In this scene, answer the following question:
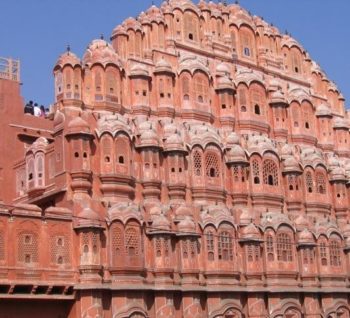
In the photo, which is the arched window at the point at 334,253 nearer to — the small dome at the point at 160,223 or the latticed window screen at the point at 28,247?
the small dome at the point at 160,223

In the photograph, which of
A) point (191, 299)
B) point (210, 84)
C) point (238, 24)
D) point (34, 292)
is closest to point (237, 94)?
point (210, 84)

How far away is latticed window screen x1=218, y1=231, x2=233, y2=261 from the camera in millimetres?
35812

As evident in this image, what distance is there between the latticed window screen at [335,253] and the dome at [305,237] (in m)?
2.02

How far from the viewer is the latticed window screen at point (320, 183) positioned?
41.9 meters

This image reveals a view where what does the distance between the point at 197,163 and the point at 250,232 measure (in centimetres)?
409

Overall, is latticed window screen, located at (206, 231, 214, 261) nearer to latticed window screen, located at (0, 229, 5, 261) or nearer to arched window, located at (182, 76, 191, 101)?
arched window, located at (182, 76, 191, 101)

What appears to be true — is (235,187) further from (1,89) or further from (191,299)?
(1,89)

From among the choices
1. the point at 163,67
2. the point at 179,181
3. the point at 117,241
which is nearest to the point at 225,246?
the point at 179,181

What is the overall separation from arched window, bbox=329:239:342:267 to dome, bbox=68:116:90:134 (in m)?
15.4

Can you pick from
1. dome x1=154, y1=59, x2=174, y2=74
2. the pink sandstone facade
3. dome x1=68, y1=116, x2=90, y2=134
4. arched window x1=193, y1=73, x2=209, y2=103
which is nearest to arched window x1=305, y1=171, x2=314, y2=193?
the pink sandstone facade

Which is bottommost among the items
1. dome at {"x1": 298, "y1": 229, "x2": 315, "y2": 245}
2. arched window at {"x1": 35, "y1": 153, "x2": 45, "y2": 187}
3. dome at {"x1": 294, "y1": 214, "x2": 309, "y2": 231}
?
dome at {"x1": 298, "y1": 229, "x2": 315, "y2": 245}

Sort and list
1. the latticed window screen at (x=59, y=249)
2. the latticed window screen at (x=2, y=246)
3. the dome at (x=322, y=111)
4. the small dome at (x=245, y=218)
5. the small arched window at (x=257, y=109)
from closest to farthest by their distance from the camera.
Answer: the latticed window screen at (x=2, y=246) → the latticed window screen at (x=59, y=249) → the small dome at (x=245, y=218) → the small arched window at (x=257, y=109) → the dome at (x=322, y=111)

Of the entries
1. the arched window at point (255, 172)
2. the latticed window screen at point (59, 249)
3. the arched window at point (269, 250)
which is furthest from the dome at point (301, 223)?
the latticed window screen at point (59, 249)

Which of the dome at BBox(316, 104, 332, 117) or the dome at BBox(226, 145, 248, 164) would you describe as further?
the dome at BBox(316, 104, 332, 117)
